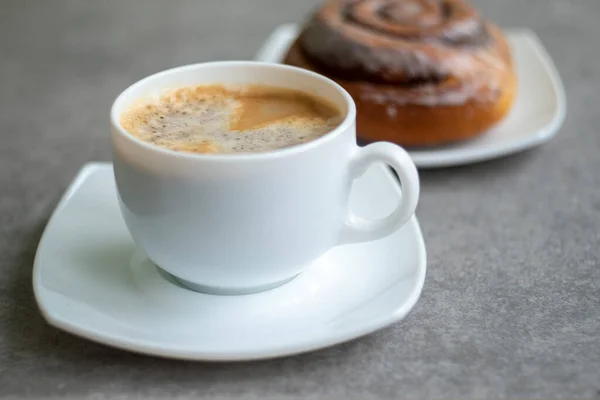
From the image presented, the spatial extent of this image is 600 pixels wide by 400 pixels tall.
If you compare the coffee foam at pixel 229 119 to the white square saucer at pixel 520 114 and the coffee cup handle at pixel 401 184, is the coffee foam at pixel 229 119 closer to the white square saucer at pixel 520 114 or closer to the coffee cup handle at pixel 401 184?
the coffee cup handle at pixel 401 184

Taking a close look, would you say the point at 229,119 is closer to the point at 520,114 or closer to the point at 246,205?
the point at 246,205

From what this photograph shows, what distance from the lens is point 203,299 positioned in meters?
0.70

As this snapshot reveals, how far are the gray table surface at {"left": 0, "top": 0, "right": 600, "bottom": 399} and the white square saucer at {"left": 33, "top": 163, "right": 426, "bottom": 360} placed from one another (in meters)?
0.03

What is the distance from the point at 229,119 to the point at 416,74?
38cm

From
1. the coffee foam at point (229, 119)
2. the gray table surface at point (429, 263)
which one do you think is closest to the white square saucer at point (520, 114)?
the gray table surface at point (429, 263)

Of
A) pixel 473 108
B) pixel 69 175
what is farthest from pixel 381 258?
pixel 69 175

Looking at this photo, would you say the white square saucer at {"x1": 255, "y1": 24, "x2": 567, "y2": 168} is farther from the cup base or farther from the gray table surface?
the cup base

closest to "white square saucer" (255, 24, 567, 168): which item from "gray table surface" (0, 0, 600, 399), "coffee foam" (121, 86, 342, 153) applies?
"gray table surface" (0, 0, 600, 399)

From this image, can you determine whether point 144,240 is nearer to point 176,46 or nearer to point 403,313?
point 403,313

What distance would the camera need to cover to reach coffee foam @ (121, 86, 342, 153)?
71 centimetres

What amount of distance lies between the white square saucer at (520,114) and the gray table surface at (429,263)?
3cm

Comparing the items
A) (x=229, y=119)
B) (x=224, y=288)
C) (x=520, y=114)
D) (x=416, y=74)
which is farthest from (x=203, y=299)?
(x=520, y=114)

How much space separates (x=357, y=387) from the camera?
25.0 inches

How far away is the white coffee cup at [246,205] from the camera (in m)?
0.63
